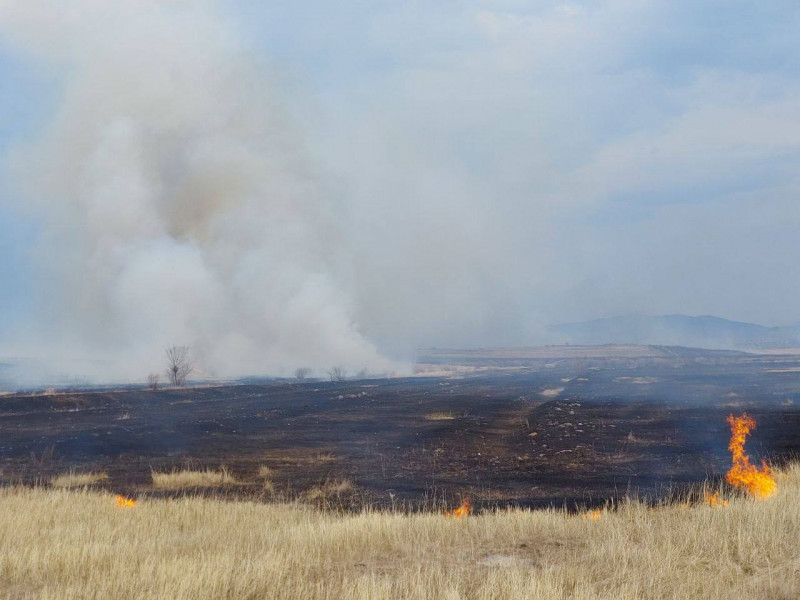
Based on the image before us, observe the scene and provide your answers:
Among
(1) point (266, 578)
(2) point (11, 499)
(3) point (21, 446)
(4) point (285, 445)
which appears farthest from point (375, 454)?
(1) point (266, 578)

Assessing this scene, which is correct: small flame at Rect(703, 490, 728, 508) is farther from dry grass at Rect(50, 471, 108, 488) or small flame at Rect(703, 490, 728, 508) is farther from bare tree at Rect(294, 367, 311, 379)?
bare tree at Rect(294, 367, 311, 379)

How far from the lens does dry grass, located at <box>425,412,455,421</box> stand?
36.3m

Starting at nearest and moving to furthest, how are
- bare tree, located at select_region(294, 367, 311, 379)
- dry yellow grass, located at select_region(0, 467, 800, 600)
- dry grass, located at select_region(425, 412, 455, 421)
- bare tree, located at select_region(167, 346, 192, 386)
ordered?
dry yellow grass, located at select_region(0, 467, 800, 600), dry grass, located at select_region(425, 412, 455, 421), bare tree, located at select_region(167, 346, 192, 386), bare tree, located at select_region(294, 367, 311, 379)

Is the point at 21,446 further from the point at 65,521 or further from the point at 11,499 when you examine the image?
the point at 65,521

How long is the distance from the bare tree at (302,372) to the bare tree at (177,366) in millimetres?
15252

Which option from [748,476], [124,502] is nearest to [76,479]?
[124,502]

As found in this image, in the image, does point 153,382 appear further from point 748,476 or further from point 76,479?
point 748,476

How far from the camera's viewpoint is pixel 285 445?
27.4 metres

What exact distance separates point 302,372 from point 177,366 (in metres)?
24.1

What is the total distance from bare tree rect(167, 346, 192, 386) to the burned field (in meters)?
19.2

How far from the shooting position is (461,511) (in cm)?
1309

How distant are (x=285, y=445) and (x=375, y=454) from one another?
506 cm

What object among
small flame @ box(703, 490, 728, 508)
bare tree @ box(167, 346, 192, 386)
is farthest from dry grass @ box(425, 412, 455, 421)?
bare tree @ box(167, 346, 192, 386)

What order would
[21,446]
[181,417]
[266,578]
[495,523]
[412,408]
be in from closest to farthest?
[266,578] < [495,523] < [21,446] < [181,417] < [412,408]
